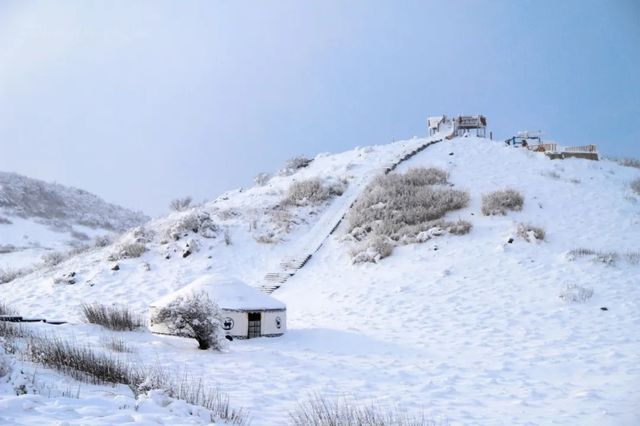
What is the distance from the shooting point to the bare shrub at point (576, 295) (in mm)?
17786

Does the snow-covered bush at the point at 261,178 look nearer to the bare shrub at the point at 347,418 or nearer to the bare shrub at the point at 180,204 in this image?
the bare shrub at the point at 180,204

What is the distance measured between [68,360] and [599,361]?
10.8 m

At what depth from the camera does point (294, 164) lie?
4375 cm

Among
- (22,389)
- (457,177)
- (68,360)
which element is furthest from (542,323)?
(457,177)

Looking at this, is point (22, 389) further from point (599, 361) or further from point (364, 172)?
point (364, 172)

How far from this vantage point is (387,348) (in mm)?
14852

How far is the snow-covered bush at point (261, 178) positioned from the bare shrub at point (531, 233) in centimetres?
2194

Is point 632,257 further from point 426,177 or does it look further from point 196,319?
point 196,319

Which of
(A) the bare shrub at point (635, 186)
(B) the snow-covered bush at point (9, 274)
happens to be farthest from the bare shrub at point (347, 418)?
(A) the bare shrub at point (635, 186)

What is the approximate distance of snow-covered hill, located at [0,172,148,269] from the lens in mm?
40656

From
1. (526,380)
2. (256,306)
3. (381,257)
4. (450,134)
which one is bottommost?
(526,380)

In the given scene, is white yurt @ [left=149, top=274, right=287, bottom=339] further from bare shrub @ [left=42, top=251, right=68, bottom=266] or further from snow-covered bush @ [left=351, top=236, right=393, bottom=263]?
bare shrub @ [left=42, top=251, right=68, bottom=266]

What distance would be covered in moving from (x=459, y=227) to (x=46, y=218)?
3841 cm

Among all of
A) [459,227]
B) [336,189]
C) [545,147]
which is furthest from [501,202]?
[545,147]
